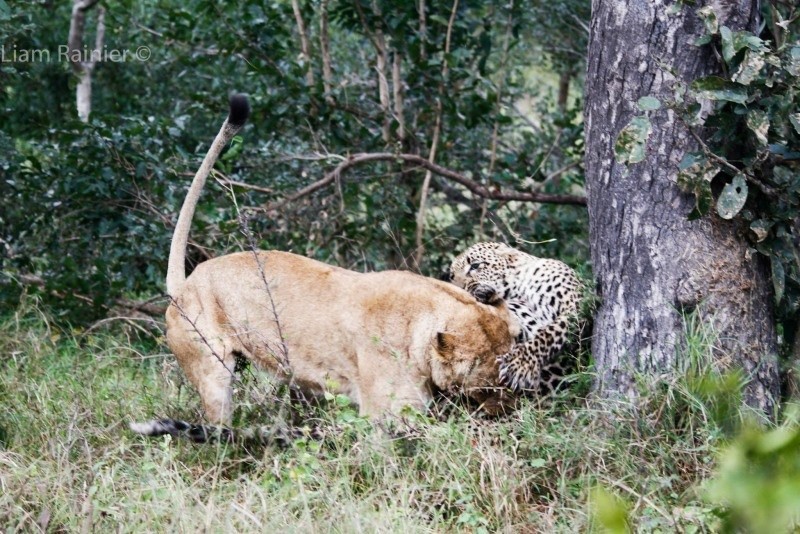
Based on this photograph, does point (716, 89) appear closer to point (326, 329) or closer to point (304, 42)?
point (326, 329)

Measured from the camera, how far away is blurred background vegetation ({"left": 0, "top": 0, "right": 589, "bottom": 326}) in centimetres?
661

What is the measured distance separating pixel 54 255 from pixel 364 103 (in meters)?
2.57

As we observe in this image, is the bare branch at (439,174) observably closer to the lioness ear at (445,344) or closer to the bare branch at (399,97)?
the bare branch at (399,97)

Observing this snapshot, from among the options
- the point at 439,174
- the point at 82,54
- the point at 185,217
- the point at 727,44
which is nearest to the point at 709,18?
the point at 727,44

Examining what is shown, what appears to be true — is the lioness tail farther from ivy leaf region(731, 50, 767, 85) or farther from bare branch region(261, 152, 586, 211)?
ivy leaf region(731, 50, 767, 85)

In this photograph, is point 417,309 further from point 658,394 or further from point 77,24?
point 77,24

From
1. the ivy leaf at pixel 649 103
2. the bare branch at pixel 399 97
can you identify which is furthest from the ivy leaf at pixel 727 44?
the bare branch at pixel 399 97

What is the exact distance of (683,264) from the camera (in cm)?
427

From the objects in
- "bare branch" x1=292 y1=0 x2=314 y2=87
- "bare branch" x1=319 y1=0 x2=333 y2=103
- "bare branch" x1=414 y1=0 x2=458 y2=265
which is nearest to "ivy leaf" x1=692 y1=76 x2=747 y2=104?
"bare branch" x1=414 y1=0 x2=458 y2=265

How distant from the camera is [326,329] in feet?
15.4

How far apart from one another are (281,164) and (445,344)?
130 inches

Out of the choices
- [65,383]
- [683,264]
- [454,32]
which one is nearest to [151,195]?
[65,383]

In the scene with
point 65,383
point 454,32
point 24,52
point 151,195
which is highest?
point 454,32

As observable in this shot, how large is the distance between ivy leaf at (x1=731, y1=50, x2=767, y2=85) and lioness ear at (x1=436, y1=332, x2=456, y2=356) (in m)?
1.55
